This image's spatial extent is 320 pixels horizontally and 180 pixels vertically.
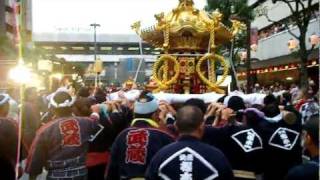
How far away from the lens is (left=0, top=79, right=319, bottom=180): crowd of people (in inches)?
148

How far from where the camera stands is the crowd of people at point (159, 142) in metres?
3.76

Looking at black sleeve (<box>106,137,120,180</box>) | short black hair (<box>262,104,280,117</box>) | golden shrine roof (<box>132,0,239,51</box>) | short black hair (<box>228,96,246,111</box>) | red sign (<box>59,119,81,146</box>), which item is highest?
golden shrine roof (<box>132,0,239,51</box>)

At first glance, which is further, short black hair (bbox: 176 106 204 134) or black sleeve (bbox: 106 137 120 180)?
black sleeve (bbox: 106 137 120 180)

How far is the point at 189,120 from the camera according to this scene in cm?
379

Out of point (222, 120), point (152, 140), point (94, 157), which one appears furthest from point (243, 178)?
point (94, 157)

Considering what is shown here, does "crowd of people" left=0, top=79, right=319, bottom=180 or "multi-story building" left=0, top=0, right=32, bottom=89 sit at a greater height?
"multi-story building" left=0, top=0, right=32, bottom=89

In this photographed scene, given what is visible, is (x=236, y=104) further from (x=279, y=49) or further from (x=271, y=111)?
(x=279, y=49)

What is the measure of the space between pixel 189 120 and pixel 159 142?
106 cm

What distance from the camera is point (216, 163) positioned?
3711mm

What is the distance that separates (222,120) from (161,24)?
5644mm

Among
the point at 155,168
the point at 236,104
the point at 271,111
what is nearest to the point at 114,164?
the point at 155,168

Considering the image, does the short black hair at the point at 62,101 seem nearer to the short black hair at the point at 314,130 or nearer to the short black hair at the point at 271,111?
the short black hair at the point at 271,111

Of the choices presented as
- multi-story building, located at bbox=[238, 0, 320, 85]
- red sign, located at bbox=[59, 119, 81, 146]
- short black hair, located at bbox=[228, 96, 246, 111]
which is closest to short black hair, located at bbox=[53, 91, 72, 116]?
red sign, located at bbox=[59, 119, 81, 146]

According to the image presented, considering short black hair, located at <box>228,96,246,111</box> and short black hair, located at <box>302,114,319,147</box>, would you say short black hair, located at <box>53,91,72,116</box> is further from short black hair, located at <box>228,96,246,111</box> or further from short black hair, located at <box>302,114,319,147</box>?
short black hair, located at <box>302,114,319,147</box>
